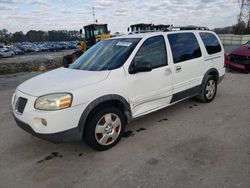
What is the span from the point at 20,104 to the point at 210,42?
440 centimetres

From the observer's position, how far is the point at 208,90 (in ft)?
18.5

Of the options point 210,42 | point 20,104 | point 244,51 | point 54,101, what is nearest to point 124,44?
point 54,101

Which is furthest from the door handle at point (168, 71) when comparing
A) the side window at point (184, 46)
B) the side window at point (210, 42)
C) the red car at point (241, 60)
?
the red car at point (241, 60)

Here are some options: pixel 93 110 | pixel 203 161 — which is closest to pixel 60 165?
pixel 93 110

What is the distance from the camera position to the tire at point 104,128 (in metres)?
3.45

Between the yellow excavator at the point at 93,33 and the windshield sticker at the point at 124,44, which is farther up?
the yellow excavator at the point at 93,33

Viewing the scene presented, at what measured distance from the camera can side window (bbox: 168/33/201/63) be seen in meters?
4.59

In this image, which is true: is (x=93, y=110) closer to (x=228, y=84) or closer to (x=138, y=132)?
(x=138, y=132)

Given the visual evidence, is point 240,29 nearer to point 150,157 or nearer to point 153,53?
point 153,53

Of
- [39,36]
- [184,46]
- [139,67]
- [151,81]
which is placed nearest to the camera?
[139,67]

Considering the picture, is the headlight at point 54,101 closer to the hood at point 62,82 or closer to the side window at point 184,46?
the hood at point 62,82

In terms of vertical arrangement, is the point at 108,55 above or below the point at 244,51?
above

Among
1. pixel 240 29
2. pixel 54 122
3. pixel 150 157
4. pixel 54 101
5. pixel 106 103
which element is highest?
pixel 240 29

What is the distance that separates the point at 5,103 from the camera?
21.2 ft
